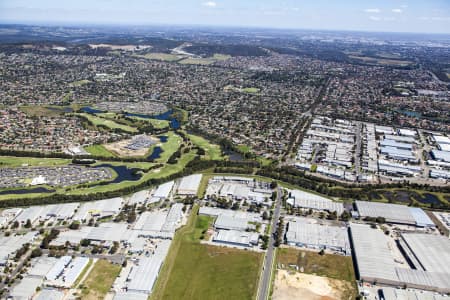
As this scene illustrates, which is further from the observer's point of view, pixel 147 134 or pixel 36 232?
pixel 147 134

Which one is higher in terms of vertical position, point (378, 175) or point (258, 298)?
point (378, 175)

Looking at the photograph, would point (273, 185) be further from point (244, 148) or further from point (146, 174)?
point (146, 174)

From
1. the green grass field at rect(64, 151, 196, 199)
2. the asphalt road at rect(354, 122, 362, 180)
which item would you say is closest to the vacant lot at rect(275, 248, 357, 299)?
the asphalt road at rect(354, 122, 362, 180)

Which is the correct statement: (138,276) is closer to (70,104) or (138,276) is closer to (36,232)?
(36,232)

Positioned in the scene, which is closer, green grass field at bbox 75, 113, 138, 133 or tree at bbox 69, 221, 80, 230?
tree at bbox 69, 221, 80, 230

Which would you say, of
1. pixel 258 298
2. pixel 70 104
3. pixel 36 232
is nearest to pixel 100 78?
pixel 70 104

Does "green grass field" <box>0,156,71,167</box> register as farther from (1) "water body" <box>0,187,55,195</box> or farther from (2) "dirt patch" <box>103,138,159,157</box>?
(1) "water body" <box>0,187,55,195</box>
